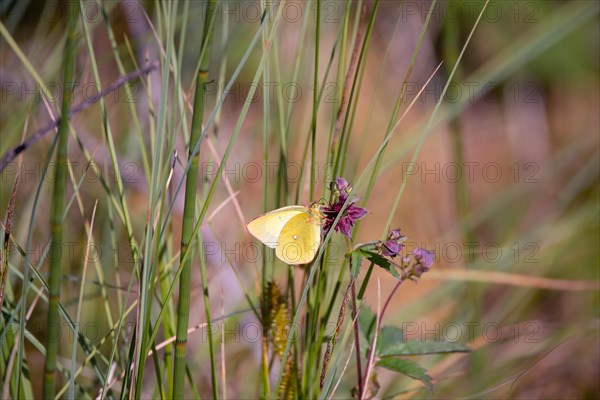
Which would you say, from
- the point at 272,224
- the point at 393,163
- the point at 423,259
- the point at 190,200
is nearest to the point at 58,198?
the point at 190,200

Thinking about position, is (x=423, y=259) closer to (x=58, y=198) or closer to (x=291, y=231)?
(x=291, y=231)

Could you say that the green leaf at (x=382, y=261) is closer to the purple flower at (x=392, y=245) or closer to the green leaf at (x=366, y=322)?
the purple flower at (x=392, y=245)

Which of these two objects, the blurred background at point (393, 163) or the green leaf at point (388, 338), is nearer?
the green leaf at point (388, 338)

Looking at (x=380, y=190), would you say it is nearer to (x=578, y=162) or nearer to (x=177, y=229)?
(x=177, y=229)

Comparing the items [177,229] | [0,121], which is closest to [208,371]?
[177,229]

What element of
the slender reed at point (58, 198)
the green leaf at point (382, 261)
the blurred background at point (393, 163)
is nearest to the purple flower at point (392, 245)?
the green leaf at point (382, 261)

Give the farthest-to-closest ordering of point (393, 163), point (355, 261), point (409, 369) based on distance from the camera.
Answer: point (393, 163), point (409, 369), point (355, 261)
